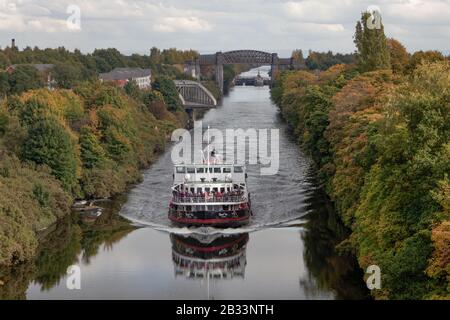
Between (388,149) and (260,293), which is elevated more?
(388,149)

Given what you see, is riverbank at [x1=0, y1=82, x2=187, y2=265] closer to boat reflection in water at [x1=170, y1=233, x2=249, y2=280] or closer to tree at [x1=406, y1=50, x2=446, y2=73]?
boat reflection in water at [x1=170, y1=233, x2=249, y2=280]

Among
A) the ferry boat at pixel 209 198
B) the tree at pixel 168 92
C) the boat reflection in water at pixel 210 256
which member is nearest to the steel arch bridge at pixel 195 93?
the tree at pixel 168 92

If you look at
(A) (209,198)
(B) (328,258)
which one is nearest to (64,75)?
(A) (209,198)

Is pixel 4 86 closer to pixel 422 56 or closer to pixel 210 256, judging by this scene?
pixel 422 56

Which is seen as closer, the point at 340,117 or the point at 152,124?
the point at 340,117

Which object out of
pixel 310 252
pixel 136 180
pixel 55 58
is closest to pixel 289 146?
pixel 136 180

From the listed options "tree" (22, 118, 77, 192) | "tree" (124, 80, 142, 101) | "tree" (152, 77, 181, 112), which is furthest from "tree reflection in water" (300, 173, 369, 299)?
"tree" (152, 77, 181, 112)

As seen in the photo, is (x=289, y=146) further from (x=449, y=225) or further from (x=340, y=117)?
(x=449, y=225)
